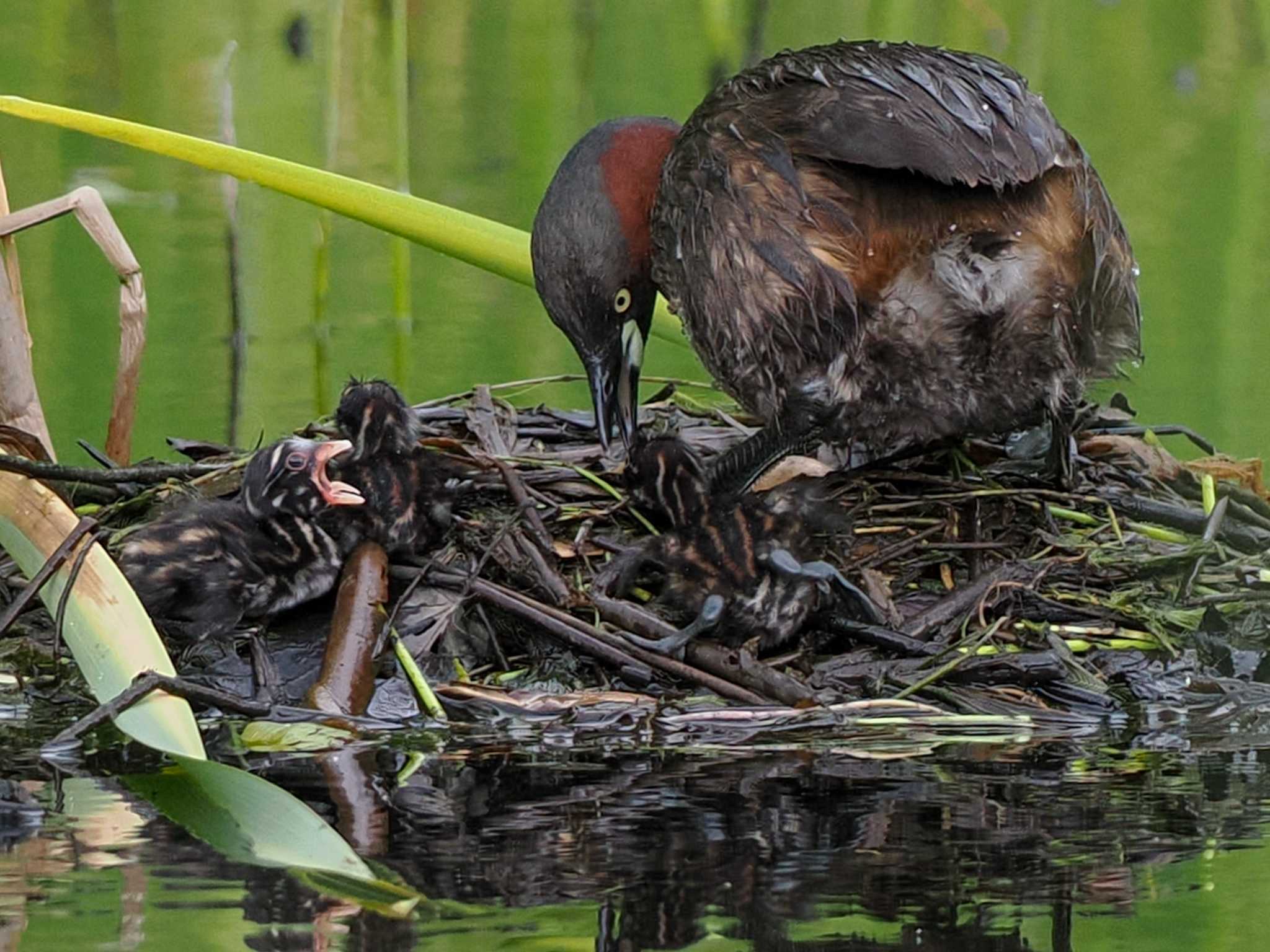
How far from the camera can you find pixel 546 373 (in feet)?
23.1

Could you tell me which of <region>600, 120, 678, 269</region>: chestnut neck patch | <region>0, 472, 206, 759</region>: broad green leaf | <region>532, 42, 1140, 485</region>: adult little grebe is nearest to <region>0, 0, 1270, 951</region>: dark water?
<region>0, 472, 206, 759</region>: broad green leaf

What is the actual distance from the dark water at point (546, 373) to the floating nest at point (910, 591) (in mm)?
293

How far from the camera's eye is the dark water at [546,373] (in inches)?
108

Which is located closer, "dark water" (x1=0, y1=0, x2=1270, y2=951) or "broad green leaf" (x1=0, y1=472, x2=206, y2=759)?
"dark water" (x1=0, y1=0, x2=1270, y2=951)

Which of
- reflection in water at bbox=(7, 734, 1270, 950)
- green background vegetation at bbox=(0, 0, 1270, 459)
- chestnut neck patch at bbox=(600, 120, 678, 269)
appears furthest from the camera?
green background vegetation at bbox=(0, 0, 1270, 459)

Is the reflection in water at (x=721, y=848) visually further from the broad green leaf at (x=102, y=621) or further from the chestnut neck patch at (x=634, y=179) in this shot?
the chestnut neck patch at (x=634, y=179)

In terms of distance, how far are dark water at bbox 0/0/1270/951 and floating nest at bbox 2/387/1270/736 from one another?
0.29 meters

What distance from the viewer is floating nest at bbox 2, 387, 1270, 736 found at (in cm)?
402

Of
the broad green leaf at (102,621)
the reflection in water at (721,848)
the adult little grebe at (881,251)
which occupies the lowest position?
the reflection in water at (721,848)

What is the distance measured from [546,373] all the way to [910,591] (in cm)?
287

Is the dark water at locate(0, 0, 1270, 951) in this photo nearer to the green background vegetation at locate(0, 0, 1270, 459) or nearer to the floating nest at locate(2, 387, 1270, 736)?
the green background vegetation at locate(0, 0, 1270, 459)

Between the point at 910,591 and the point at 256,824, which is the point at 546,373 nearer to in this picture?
the point at 910,591

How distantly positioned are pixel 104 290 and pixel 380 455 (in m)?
4.25

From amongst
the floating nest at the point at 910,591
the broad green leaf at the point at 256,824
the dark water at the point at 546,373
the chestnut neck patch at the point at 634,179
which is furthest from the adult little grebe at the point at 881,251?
the broad green leaf at the point at 256,824
